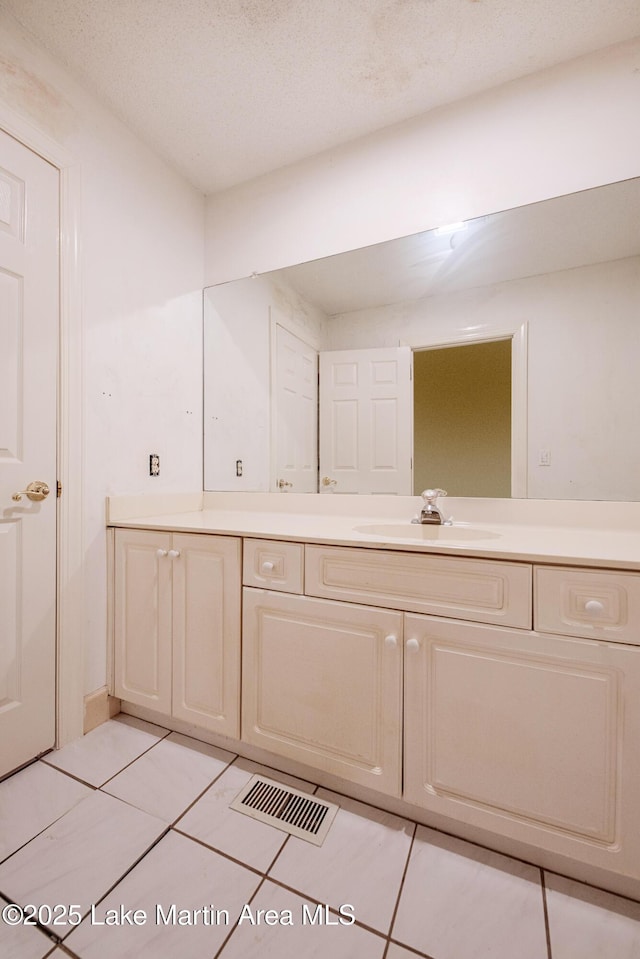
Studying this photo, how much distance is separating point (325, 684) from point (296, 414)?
3.58 feet

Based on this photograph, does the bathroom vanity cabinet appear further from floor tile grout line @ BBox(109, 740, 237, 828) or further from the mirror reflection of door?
the mirror reflection of door

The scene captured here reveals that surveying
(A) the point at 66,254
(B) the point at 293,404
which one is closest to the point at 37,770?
(B) the point at 293,404

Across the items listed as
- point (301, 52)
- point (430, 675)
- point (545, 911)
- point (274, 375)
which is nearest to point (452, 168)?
point (301, 52)

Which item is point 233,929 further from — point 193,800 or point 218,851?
point 193,800

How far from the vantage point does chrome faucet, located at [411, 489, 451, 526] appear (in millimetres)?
1390

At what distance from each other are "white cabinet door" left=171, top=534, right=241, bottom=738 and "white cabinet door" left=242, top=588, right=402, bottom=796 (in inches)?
2.1

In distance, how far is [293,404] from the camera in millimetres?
1794

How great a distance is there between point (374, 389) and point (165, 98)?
1293 millimetres

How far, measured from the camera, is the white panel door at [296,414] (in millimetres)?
1750

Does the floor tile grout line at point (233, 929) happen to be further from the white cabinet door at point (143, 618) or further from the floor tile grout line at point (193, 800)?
the white cabinet door at point (143, 618)

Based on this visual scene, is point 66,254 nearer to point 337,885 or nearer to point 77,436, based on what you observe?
point 77,436

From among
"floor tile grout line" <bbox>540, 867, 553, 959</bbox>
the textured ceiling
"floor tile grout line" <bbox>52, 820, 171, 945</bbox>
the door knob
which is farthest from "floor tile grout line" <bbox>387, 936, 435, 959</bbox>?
the textured ceiling

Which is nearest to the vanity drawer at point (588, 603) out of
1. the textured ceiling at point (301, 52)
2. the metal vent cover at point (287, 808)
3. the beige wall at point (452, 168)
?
the metal vent cover at point (287, 808)

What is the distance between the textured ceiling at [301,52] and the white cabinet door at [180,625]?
156cm
